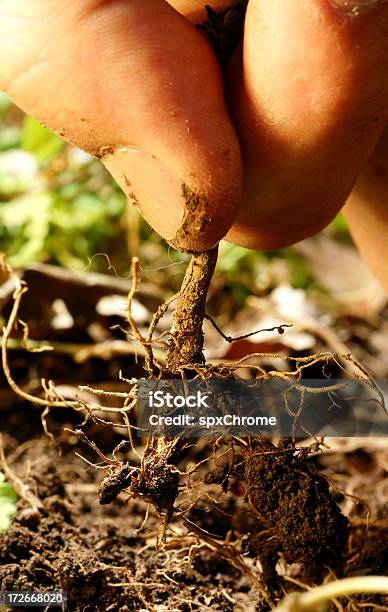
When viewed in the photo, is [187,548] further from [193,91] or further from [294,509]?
[193,91]

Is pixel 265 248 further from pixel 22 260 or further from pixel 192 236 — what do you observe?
pixel 22 260

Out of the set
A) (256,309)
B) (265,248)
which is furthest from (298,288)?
(265,248)

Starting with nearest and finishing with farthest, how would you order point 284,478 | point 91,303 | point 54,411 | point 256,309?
point 284,478 → point 54,411 → point 91,303 → point 256,309

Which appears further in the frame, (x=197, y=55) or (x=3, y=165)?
(x=3, y=165)

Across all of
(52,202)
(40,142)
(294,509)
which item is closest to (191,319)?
(294,509)

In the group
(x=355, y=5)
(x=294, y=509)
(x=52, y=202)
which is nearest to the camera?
(x=355, y=5)

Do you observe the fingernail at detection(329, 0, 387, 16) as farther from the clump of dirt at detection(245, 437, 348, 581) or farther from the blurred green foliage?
the blurred green foliage
